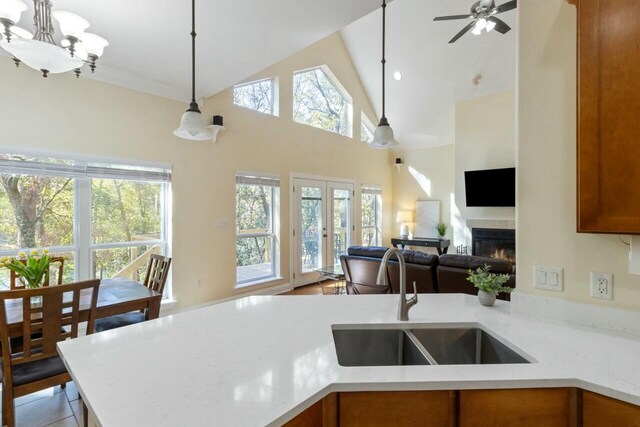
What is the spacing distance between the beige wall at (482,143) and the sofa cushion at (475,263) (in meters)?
2.94

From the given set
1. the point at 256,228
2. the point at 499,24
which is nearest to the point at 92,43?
the point at 256,228

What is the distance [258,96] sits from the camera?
4965 mm

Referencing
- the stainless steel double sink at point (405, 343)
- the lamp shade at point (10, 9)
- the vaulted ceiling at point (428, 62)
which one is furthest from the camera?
the vaulted ceiling at point (428, 62)

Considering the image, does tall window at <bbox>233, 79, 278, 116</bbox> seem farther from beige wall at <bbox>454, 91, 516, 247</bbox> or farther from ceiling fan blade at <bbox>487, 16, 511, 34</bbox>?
beige wall at <bbox>454, 91, 516, 247</bbox>

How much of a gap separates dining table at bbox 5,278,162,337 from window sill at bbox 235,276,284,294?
197 centimetres

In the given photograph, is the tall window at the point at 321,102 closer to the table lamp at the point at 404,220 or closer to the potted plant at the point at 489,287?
the table lamp at the point at 404,220

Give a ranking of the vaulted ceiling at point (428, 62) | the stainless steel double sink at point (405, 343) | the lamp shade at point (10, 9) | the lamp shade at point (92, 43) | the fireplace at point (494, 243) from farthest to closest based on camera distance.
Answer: the fireplace at point (494, 243), the vaulted ceiling at point (428, 62), the lamp shade at point (92, 43), the lamp shade at point (10, 9), the stainless steel double sink at point (405, 343)

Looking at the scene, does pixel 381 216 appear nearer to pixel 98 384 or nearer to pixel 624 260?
pixel 624 260

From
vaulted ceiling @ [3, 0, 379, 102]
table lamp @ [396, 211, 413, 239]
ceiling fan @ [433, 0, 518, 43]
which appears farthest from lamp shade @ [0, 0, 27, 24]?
table lamp @ [396, 211, 413, 239]

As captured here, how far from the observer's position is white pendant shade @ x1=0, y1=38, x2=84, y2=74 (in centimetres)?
160

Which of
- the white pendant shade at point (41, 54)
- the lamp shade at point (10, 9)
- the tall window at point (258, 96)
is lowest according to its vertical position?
the white pendant shade at point (41, 54)

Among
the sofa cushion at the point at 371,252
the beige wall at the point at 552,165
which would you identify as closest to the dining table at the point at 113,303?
the sofa cushion at the point at 371,252

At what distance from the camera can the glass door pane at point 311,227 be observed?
18.2 feet

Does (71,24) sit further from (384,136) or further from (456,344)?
(456,344)
